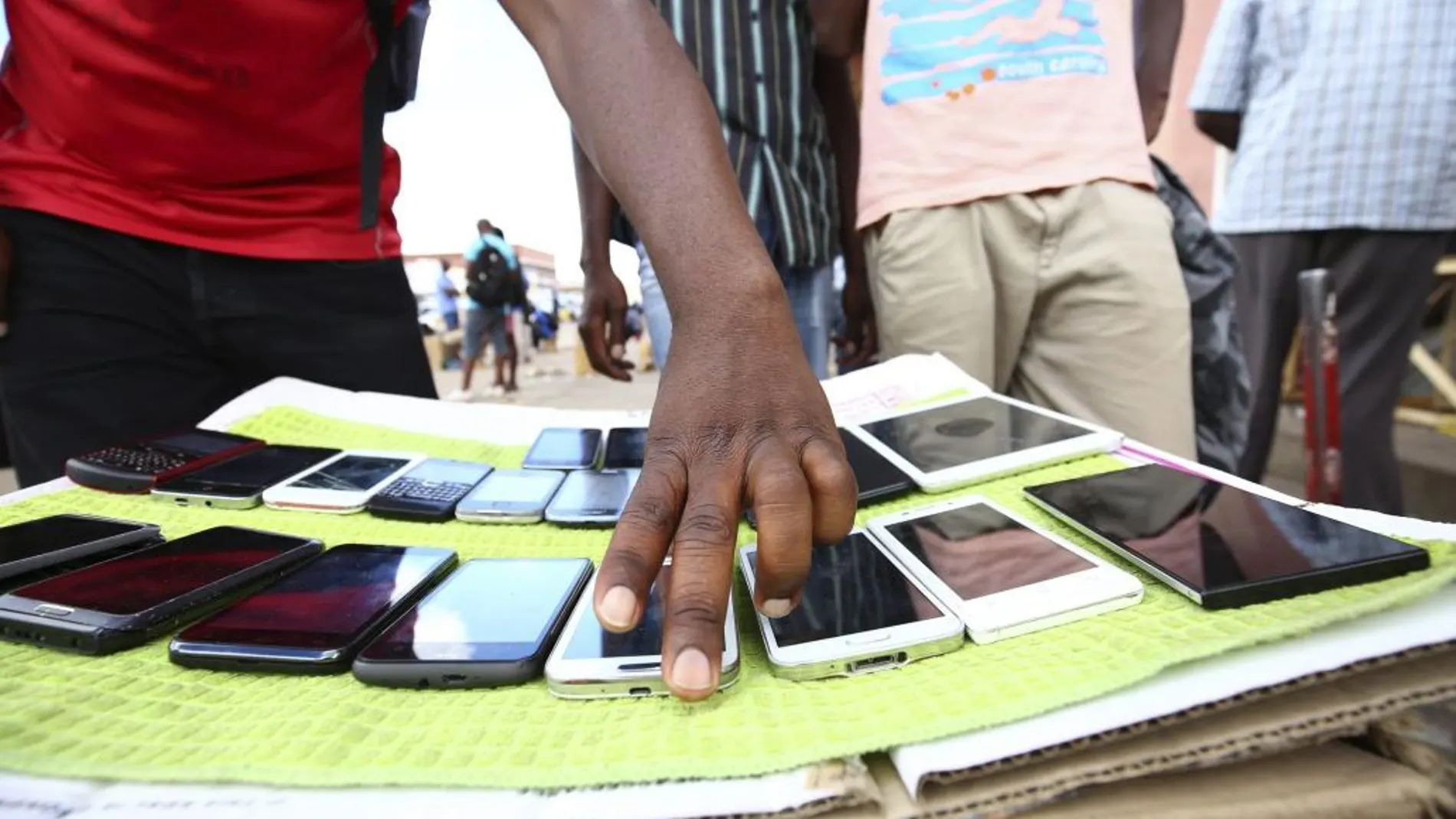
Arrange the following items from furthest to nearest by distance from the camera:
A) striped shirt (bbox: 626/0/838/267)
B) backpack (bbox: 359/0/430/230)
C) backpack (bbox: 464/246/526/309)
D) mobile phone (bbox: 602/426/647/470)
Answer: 1. backpack (bbox: 464/246/526/309)
2. striped shirt (bbox: 626/0/838/267)
3. backpack (bbox: 359/0/430/230)
4. mobile phone (bbox: 602/426/647/470)

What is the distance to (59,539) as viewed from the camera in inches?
18.1

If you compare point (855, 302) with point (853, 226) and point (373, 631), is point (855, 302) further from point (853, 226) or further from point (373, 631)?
point (373, 631)

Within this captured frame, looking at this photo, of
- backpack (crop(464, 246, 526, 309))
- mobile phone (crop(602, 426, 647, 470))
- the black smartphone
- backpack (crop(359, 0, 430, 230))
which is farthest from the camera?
backpack (crop(464, 246, 526, 309))

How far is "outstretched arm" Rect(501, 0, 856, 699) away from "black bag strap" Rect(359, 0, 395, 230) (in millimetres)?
355

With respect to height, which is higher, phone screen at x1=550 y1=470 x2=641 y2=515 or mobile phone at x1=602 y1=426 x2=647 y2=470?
mobile phone at x1=602 y1=426 x2=647 y2=470

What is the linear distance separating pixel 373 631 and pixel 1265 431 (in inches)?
59.9

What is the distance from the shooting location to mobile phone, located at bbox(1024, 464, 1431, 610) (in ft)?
1.02

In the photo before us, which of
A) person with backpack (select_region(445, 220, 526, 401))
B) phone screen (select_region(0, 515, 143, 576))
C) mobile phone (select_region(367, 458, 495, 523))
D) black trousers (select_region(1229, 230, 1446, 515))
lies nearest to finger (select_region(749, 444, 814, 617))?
mobile phone (select_region(367, 458, 495, 523))

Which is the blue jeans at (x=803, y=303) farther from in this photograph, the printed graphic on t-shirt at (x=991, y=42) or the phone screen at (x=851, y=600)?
the phone screen at (x=851, y=600)

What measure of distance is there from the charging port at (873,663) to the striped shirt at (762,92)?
717 millimetres

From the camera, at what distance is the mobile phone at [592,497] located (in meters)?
0.53

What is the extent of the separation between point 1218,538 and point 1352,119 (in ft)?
3.94

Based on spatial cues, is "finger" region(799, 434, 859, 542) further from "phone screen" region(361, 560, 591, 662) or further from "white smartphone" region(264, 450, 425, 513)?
"white smartphone" region(264, 450, 425, 513)

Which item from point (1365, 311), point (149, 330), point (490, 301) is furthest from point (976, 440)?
point (490, 301)
